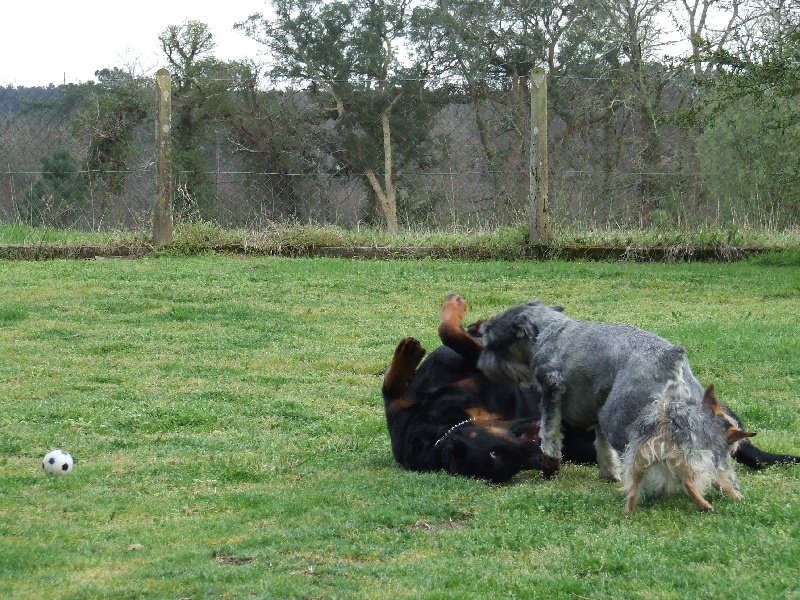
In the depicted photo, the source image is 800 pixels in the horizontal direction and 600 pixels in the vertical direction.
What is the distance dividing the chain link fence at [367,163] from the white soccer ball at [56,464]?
10.6 meters

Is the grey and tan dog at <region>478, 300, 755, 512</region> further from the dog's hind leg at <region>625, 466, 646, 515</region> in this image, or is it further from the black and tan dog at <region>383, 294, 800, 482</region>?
the black and tan dog at <region>383, 294, 800, 482</region>

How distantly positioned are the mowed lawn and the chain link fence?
123 inches

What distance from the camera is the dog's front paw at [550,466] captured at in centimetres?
552

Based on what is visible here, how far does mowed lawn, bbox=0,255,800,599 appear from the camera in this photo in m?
3.98

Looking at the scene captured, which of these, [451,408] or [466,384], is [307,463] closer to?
[451,408]

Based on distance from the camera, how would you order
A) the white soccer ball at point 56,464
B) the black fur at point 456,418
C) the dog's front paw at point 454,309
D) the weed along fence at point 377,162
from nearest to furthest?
the black fur at point 456,418 → the white soccer ball at point 56,464 → the dog's front paw at point 454,309 → the weed along fence at point 377,162

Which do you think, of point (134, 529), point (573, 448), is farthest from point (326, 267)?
point (134, 529)

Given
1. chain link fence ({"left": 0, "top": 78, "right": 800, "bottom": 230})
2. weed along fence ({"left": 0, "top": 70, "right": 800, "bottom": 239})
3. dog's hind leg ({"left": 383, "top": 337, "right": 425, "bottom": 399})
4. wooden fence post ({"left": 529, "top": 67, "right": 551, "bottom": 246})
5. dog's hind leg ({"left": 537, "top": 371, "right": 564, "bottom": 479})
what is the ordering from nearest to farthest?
dog's hind leg ({"left": 537, "top": 371, "right": 564, "bottom": 479}) → dog's hind leg ({"left": 383, "top": 337, "right": 425, "bottom": 399}) → wooden fence post ({"left": 529, "top": 67, "right": 551, "bottom": 246}) → weed along fence ({"left": 0, "top": 70, "right": 800, "bottom": 239}) → chain link fence ({"left": 0, "top": 78, "right": 800, "bottom": 230})

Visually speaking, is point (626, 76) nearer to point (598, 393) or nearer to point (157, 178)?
point (157, 178)

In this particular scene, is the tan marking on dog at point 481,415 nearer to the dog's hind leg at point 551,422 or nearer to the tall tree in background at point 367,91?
the dog's hind leg at point 551,422

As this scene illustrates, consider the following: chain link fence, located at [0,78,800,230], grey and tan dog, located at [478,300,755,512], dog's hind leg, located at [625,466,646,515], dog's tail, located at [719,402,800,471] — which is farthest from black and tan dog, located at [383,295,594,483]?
chain link fence, located at [0,78,800,230]

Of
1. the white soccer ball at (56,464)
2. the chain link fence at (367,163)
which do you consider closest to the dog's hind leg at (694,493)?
the white soccer ball at (56,464)

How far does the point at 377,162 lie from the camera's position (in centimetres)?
1695

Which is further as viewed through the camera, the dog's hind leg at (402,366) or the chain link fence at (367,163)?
the chain link fence at (367,163)
